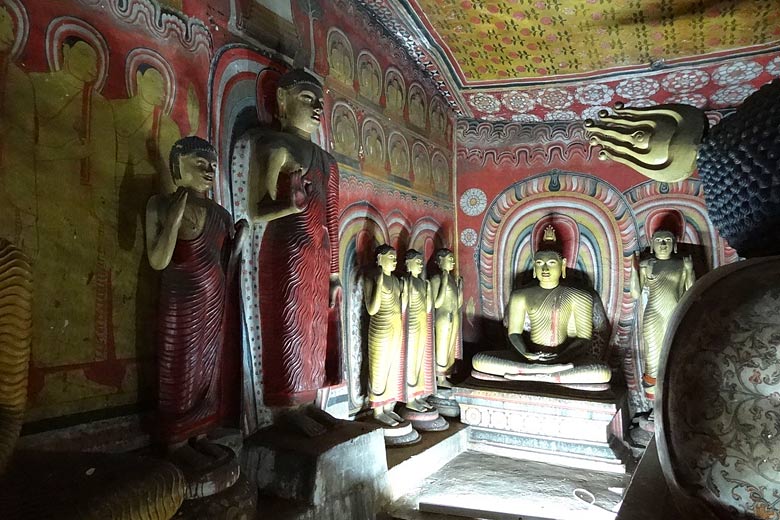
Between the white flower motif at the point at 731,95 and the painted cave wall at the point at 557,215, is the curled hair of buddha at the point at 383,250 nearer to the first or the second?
the painted cave wall at the point at 557,215

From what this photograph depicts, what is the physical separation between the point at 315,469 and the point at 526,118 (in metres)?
5.05

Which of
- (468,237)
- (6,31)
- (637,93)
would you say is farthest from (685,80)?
(6,31)

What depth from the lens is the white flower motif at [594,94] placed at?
5516mm

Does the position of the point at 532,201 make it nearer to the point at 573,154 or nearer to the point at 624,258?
the point at 573,154

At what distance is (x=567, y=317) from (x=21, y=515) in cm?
516

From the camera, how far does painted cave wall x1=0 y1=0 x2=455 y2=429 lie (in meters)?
2.21

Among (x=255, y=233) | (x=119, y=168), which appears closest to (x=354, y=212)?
(x=255, y=233)

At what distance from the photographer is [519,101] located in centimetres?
600

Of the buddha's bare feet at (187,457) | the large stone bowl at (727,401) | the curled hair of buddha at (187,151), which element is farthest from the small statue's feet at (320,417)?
the large stone bowl at (727,401)

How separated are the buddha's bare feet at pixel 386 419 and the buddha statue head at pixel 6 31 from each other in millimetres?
3435

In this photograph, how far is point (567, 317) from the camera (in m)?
5.62

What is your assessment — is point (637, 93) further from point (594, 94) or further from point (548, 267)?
point (548, 267)

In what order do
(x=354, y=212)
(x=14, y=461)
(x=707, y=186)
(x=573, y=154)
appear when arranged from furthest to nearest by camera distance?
(x=573, y=154) < (x=354, y=212) < (x=14, y=461) < (x=707, y=186)

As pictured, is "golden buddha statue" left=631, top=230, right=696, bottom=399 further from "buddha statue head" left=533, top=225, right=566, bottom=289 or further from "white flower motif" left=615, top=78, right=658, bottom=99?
"white flower motif" left=615, top=78, right=658, bottom=99
